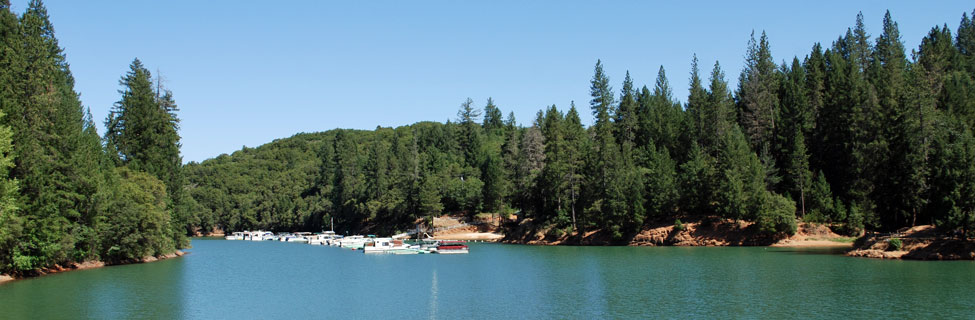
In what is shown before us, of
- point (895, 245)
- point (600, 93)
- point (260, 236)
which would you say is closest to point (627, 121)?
point (600, 93)

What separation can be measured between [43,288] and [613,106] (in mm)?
108581

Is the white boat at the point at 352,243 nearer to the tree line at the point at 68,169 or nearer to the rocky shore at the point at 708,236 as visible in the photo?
the rocky shore at the point at 708,236

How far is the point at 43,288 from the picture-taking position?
153ft

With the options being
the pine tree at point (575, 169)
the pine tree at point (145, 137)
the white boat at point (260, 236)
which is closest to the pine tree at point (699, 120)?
the pine tree at point (575, 169)

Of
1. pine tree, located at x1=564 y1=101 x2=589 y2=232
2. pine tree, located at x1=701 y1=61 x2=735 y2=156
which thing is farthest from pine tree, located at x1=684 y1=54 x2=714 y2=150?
pine tree, located at x1=564 y1=101 x2=589 y2=232

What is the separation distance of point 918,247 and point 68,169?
75.2 metres

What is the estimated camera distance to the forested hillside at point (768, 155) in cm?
7825

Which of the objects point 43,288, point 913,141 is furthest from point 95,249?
point 913,141

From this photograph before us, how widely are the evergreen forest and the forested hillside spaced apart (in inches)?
11.2

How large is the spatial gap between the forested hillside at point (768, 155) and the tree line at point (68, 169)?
5960cm

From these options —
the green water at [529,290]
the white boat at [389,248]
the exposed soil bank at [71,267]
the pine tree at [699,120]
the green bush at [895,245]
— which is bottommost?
the green water at [529,290]

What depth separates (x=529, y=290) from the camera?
47125 mm

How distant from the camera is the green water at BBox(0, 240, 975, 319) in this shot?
121 ft

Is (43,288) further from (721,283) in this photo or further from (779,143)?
(779,143)
